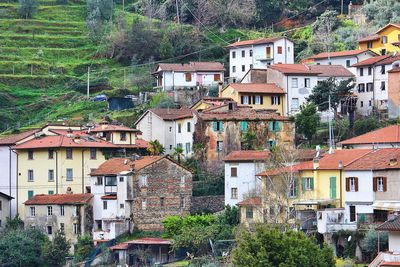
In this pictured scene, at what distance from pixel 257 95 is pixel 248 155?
44.1 ft

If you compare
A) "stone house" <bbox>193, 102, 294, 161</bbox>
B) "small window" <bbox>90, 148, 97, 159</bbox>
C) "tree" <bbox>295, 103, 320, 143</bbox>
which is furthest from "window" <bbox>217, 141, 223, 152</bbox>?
"small window" <bbox>90, 148, 97, 159</bbox>

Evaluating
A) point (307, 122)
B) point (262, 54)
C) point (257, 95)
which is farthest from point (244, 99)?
point (262, 54)

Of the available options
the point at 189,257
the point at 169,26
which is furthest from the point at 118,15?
the point at 189,257

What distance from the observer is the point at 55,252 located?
80.4 meters

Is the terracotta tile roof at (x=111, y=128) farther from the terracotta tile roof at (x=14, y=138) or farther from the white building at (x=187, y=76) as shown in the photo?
the white building at (x=187, y=76)

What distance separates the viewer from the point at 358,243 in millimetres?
70188

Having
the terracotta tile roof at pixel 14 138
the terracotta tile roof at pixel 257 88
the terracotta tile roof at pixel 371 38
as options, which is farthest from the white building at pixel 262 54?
the terracotta tile roof at pixel 14 138

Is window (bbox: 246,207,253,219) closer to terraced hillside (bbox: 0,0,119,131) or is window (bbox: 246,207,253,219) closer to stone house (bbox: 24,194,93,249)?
stone house (bbox: 24,194,93,249)

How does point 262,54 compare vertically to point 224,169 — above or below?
above

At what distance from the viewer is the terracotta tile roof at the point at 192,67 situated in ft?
348

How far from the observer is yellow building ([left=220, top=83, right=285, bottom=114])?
9406 centimetres

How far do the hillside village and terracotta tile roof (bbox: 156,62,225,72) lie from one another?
0.15m

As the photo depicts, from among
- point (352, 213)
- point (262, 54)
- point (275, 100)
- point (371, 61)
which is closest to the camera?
point (352, 213)

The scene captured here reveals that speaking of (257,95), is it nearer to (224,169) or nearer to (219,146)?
(219,146)
